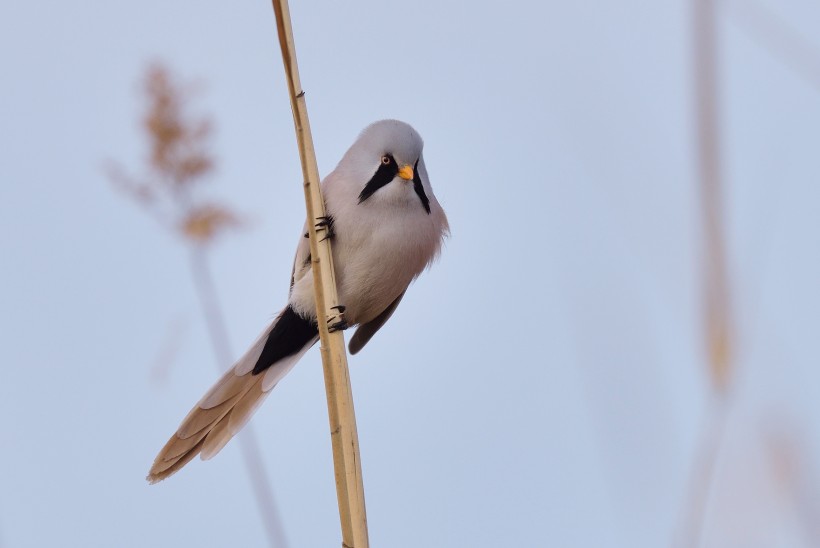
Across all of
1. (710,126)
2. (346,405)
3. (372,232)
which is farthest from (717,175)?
(372,232)

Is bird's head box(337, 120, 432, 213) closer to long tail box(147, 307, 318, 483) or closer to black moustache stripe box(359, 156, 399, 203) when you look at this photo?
black moustache stripe box(359, 156, 399, 203)

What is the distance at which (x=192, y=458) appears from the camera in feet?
11.9

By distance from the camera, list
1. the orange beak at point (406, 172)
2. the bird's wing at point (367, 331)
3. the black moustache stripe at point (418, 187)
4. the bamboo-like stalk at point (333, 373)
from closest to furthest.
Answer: the bamboo-like stalk at point (333, 373)
the orange beak at point (406, 172)
the black moustache stripe at point (418, 187)
the bird's wing at point (367, 331)

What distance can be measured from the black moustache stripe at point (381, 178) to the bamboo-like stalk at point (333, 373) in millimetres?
1297

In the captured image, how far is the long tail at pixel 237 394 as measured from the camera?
360 cm

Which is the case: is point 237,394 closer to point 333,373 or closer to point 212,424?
point 212,424

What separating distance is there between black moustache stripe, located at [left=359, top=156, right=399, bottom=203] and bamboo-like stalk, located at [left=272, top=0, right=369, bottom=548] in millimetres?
1297

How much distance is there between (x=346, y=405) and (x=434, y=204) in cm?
205

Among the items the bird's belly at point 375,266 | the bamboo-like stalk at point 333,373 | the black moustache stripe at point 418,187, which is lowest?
the bamboo-like stalk at point 333,373

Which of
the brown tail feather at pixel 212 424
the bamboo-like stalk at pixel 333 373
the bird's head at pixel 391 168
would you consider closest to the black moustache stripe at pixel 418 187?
the bird's head at pixel 391 168

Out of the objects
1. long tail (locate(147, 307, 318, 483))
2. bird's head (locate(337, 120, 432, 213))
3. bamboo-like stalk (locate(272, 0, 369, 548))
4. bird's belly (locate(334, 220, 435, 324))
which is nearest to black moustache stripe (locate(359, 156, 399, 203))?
bird's head (locate(337, 120, 432, 213))

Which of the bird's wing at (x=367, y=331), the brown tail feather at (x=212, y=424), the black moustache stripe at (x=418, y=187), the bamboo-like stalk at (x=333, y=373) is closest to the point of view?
the bamboo-like stalk at (x=333, y=373)

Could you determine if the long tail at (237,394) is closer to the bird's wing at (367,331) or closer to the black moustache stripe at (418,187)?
the bird's wing at (367,331)

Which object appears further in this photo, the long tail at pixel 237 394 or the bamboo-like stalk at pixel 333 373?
the long tail at pixel 237 394
